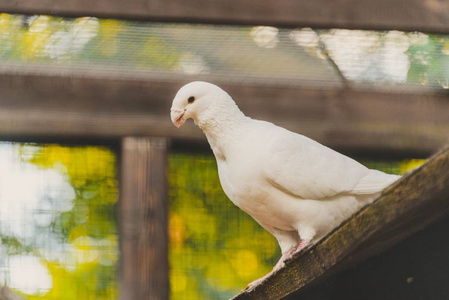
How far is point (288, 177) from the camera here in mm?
2957

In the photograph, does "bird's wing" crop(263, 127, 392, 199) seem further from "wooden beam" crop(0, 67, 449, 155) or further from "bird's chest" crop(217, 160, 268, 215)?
"wooden beam" crop(0, 67, 449, 155)

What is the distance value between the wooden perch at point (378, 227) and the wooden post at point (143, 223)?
0.80m

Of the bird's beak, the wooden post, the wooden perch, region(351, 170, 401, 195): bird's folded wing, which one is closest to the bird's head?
the bird's beak

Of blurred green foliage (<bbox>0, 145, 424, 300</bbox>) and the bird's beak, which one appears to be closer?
the bird's beak

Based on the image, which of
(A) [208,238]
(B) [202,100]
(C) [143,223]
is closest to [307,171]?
(B) [202,100]

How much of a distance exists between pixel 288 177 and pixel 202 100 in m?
0.41

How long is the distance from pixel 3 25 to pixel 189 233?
106cm

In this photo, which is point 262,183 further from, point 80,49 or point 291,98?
point 80,49

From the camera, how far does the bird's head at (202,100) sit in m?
3.05

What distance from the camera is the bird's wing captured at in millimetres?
2953

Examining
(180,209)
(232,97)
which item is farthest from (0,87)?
(180,209)

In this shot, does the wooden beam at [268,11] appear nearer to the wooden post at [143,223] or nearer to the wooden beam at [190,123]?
the wooden beam at [190,123]

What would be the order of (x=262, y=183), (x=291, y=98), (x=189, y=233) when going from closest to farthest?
(x=262, y=183) < (x=291, y=98) < (x=189, y=233)

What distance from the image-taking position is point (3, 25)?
319 cm
